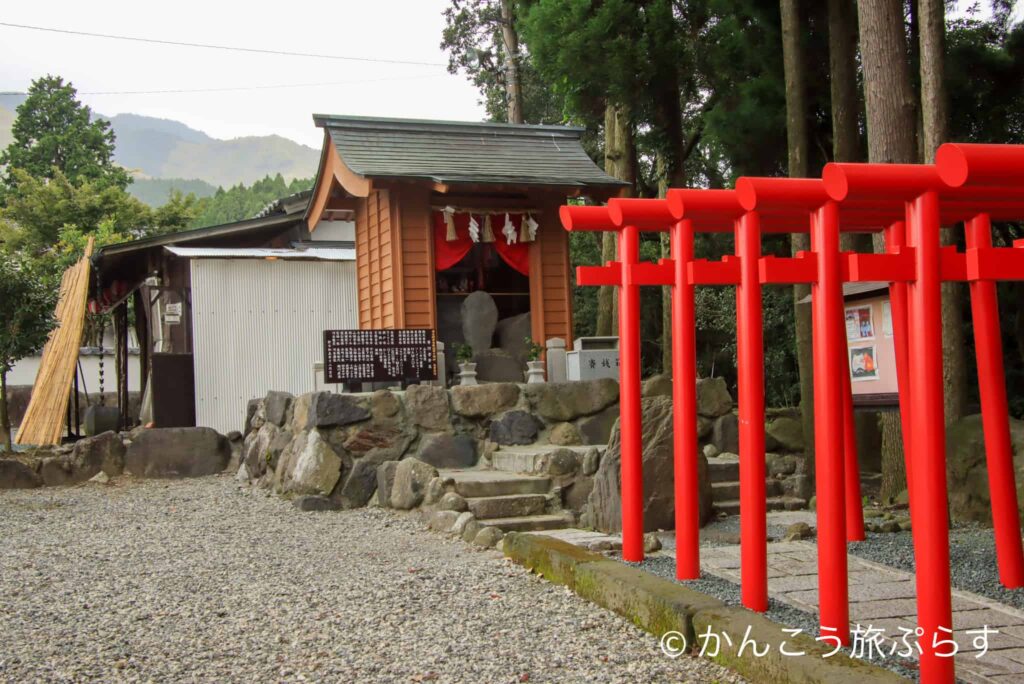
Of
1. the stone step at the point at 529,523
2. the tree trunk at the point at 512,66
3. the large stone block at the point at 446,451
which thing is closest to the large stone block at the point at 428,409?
the large stone block at the point at 446,451

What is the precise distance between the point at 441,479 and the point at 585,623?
14.6ft

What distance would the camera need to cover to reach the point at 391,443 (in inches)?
428

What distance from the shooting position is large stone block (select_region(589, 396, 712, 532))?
7945 mm

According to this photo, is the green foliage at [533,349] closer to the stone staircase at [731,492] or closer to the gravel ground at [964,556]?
the stone staircase at [731,492]

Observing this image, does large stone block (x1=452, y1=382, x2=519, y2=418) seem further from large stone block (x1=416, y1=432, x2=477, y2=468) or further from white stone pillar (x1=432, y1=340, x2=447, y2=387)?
white stone pillar (x1=432, y1=340, x2=447, y2=387)

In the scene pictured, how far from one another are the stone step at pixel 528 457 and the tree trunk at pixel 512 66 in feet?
39.1

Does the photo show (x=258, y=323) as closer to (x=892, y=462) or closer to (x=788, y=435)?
(x=788, y=435)

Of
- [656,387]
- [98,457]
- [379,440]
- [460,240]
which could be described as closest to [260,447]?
[98,457]

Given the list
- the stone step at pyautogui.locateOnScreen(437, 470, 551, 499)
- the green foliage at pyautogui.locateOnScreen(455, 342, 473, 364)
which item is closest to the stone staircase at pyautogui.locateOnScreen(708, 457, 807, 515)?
the stone step at pyautogui.locateOnScreen(437, 470, 551, 499)

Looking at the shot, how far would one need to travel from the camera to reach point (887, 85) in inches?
334

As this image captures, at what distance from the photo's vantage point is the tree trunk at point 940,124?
8398 mm

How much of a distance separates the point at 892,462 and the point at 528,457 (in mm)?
3475

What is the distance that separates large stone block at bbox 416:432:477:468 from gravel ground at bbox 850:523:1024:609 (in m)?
4.81

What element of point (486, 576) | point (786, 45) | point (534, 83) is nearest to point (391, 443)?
point (486, 576)
